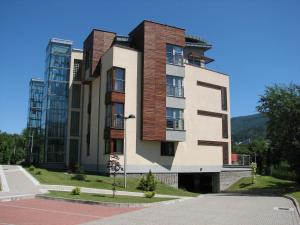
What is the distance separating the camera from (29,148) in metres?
50.2

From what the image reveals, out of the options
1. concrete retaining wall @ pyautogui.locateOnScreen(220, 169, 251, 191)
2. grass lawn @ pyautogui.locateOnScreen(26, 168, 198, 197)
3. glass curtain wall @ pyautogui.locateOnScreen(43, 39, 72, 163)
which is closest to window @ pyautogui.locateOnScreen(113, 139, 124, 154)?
grass lawn @ pyautogui.locateOnScreen(26, 168, 198, 197)

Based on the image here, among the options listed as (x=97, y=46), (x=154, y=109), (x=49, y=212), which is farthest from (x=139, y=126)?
(x=49, y=212)

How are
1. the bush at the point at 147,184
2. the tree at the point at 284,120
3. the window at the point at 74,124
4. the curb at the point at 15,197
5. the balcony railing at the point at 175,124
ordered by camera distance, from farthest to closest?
the window at the point at 74,124
the balcony railing at the point at 175,124
the tree at the point at 284,120
the bush at the point at 147,184
the curb at the point at 15,197

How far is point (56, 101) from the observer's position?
46094 millimetres

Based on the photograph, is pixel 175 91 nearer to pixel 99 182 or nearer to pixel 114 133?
pixel 114 133

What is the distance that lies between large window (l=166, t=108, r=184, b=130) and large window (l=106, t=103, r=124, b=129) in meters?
5.02

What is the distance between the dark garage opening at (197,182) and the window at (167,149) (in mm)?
6376

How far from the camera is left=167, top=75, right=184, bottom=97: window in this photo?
3709 centimetres

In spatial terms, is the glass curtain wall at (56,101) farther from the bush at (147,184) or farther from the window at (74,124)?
the bush at (147,184)

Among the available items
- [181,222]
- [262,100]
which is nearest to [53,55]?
[262,100]

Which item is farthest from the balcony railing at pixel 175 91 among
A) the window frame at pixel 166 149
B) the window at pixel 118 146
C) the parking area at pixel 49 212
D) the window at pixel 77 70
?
the parking area at pixel 49 212

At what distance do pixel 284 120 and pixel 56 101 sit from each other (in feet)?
90.9

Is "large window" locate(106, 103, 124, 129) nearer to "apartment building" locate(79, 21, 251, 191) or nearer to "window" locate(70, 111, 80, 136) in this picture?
"apartment building" locate(79, 21, 251, 191)

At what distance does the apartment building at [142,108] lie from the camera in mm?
34656
